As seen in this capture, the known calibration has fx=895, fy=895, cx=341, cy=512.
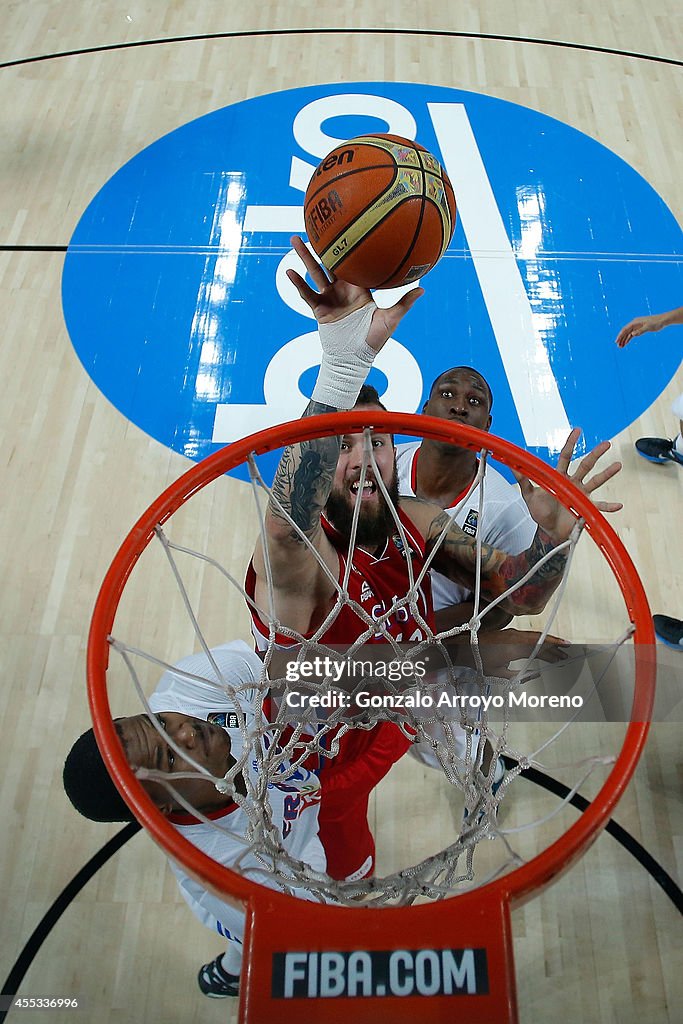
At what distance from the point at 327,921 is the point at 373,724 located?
3.03ft

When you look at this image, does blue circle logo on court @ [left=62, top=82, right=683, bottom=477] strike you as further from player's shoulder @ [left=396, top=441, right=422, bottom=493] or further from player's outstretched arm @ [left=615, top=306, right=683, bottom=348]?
player's shoulder @ [left=396, top=441, right=422, bottom=493]

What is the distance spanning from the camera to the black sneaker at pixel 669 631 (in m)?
3.43

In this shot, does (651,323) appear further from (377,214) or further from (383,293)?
(377,214)

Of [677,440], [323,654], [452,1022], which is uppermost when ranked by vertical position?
[677,440]

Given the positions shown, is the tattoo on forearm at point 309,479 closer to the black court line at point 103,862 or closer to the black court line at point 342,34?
the black court line at point 103,862

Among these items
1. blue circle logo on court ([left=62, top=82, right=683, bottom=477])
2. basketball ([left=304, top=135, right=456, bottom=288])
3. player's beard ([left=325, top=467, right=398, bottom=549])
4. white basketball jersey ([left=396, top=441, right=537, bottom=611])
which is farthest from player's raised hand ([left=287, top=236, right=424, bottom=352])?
blue circle logo on court ([left=62, top=82, right=683, bottom=477])

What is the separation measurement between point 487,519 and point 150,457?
1.66 m

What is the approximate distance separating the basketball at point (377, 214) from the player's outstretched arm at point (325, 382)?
210mm

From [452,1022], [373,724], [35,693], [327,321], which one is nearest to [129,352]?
[35,693]

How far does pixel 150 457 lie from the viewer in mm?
4012

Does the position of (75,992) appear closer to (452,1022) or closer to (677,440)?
(452,1022)

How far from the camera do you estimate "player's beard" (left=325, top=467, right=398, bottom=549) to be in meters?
2.71

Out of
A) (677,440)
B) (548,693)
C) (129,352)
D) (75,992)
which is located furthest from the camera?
(129,352)

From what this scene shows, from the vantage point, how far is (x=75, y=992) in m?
2.67
